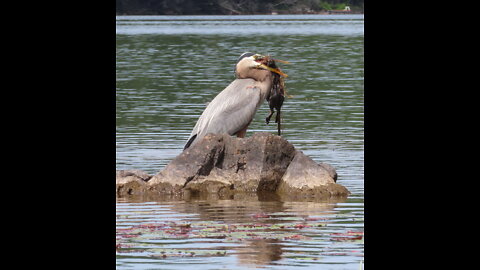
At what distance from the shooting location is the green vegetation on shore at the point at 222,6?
447ft

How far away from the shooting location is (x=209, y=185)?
46.4 feet

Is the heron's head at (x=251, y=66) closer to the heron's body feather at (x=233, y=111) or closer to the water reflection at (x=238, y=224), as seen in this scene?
the heron's body feather at (x=233, y=111)

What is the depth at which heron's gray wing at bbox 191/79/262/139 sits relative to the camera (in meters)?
15.0

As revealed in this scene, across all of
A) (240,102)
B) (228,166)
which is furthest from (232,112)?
(228,166)

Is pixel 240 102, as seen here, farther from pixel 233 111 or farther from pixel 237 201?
pixel 237 201

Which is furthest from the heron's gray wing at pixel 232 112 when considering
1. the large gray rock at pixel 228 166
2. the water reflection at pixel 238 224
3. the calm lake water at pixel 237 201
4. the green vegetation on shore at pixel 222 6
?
the green vegetation on shore at pixel 222 6

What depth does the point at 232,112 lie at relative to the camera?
49.3 ft

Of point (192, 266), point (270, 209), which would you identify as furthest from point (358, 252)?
point (270, 209)

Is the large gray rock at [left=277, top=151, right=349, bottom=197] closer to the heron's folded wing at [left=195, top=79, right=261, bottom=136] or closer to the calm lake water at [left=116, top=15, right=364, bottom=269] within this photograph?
the calm lake water at [left=116, top=15, right=364, bottom=269]

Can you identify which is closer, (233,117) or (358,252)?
(358,252)

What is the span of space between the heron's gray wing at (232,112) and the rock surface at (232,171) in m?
0.72
